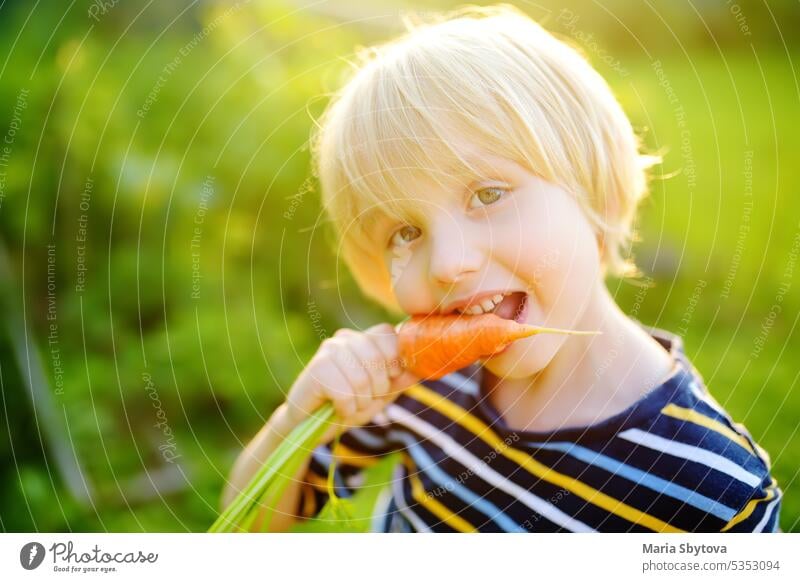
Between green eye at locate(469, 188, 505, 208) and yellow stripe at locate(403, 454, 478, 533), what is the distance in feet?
1.09

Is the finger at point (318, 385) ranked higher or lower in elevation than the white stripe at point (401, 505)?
higher

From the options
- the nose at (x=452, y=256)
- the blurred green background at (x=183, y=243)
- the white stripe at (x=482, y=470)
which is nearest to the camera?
the nose at (x=452, y=256)

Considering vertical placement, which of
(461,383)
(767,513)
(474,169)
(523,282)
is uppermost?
(474,169)

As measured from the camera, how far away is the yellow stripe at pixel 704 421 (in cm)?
75

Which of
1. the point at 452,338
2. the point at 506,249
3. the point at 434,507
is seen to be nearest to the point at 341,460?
the point at 434,507

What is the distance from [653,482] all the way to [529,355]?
6.7 inches

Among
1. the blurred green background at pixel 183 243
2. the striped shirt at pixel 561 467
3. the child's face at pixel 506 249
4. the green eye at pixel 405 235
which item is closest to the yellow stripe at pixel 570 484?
the striped shirt at pixel 561 467

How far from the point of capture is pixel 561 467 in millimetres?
798

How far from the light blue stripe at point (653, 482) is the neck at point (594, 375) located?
31mm

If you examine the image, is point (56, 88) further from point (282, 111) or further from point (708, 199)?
point (708, 199)

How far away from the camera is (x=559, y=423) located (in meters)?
0.80

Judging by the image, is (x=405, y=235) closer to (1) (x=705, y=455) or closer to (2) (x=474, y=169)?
(2) (x=474, y=169)

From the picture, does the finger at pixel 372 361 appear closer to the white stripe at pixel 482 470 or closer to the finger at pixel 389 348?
the finger at pixel 389 348

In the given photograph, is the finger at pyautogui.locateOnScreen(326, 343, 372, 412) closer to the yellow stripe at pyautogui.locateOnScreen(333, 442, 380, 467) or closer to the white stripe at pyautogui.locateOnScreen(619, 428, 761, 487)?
the yellow stripe at pyautogui.locateOnScreen(333, 442, 380, 467)
